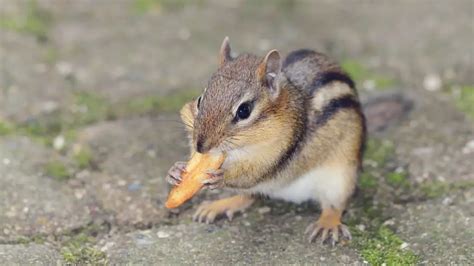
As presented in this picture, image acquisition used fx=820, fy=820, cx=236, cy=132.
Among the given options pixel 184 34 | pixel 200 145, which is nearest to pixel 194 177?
pixel 200 145

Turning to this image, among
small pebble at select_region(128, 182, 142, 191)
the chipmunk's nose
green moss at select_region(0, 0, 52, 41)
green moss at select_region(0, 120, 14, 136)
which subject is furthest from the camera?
green moss at select_region(0, 0, 52, 41)

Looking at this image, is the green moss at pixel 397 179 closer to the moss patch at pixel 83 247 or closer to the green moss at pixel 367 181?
the green moss at pixel 367 181

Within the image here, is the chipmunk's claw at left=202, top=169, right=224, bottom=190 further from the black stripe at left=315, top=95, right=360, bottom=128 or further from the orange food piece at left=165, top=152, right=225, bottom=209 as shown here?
the black stripe at left=315, top=95, right=360, bottom=128

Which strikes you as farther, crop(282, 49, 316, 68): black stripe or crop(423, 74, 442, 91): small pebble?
crop(423, 74, 442, 91): small pebble

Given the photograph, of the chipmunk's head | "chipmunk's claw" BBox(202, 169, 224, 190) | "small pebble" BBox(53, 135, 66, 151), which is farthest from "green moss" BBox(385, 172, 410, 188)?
"small pebble" BBox(53, 135, 66, 151)

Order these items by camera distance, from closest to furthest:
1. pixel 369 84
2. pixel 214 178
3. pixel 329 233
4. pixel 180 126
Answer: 1. pixel 214 178
2. pixel 329 233
3. pixel 180 126
4. pixel 369 84

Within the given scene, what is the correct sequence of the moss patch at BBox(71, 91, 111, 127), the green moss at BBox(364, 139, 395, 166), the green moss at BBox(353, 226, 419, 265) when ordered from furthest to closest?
the moss patch at BBox(71, 91, 111, 127) < the green moss at BBox(364, 139, 395, 166) < the green moss at BBox(353, 226, 419, 265)

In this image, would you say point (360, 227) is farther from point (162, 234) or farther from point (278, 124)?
point (162, 234)
